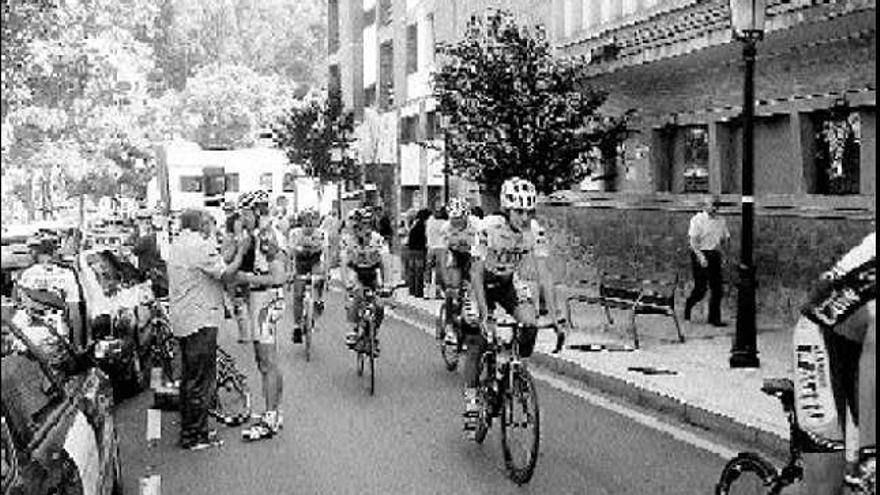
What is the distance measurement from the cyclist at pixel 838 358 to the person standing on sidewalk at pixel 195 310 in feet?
17.8

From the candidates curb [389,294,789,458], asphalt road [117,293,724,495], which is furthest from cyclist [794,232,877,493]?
curb [389,294,789,458]

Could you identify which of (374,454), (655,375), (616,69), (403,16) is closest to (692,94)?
(616,69)

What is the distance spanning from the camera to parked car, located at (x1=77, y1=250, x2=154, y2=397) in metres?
11.0

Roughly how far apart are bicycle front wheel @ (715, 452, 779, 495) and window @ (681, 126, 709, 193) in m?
16.3

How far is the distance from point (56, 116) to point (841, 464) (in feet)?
101

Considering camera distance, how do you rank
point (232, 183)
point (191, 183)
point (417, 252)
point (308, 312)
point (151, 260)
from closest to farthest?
1. point (151, 260)
2. point (308, 312)
3. point (417, 252)
4. point (232, 183)
5. point (191, 183)

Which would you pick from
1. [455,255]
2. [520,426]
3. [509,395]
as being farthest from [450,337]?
[520,426]

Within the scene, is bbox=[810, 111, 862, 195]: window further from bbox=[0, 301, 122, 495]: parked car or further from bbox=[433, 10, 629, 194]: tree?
bbox=[0, 301, 122, 495]: parked car

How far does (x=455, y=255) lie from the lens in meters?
14.0

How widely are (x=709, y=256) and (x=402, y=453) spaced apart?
34.6 ft

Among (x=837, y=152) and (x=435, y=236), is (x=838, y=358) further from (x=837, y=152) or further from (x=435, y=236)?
(x=435, y=236)

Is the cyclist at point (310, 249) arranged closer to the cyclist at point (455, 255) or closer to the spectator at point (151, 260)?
the cyclist at point (455, 255)

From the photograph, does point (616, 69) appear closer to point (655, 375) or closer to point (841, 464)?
point (655, 375)

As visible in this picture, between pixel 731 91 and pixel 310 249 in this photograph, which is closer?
pixel 310 249
